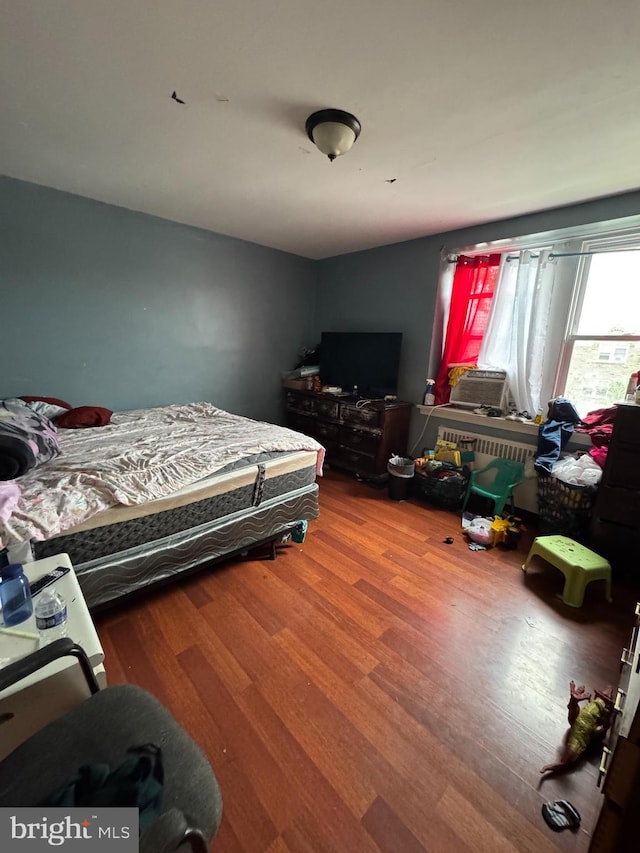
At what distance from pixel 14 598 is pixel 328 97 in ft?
7.10

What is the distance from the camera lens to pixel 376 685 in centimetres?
140

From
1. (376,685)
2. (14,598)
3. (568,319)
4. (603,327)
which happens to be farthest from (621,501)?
(14,598)

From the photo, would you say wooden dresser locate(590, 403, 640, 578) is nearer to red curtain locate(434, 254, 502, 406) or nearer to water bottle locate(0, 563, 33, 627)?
red curtain locate(434, 254, 502, 406)

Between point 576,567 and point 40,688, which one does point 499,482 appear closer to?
point 576,567

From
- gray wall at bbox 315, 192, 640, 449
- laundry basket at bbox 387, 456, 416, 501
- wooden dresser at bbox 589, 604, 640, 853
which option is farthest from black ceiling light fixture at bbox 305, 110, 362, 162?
laundry basket at bbox 387, 456, 416, 501

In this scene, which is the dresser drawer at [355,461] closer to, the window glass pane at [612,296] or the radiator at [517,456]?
the radiator at [517,456]

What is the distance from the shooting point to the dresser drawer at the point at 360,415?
3.28m

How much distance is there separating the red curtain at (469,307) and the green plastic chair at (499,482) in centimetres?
97

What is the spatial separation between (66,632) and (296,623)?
3.39ft

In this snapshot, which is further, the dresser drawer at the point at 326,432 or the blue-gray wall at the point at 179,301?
the dresser drawer at the point at 326,432

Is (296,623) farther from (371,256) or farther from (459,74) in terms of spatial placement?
(371,256)

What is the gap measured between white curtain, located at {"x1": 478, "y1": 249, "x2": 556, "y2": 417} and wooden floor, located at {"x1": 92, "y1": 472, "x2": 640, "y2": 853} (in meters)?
1.47

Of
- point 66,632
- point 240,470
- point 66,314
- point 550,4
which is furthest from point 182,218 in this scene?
point 66,632

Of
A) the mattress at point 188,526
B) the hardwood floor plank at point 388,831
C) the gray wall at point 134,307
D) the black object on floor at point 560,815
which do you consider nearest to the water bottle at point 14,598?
the mattress at point 188,526
